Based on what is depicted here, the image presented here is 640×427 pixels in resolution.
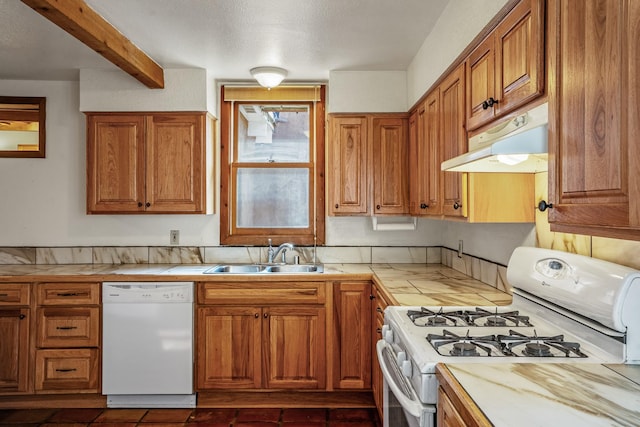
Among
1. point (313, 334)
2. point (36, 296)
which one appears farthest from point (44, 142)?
point (313, 334)

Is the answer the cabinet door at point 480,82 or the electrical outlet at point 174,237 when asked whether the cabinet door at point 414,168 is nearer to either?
the cabinet door at point 480,82

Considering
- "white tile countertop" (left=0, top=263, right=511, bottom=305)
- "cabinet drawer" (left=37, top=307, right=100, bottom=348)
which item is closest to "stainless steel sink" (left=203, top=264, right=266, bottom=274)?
"white tile countertop" (left=0, top=263, right=511, bottom=305)

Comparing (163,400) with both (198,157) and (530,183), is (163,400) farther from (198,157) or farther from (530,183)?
(530,183)

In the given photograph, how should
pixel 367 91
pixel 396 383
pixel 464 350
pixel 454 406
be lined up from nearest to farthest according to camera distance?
pixel 454 406
pixel 464 350
pixel 396 383
pixel 367 91

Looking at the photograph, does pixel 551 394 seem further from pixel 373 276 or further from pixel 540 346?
pixel 373 276

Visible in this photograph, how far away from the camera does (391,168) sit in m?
3.15

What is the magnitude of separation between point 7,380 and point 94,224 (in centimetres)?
123

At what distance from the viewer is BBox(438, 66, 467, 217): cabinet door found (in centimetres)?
198

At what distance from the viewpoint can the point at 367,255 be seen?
3443 millimetres

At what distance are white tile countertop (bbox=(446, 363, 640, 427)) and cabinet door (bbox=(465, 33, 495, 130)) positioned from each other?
0.97 metres

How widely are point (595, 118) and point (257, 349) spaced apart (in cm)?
245

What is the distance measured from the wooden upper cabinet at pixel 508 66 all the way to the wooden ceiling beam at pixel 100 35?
75.7 inches

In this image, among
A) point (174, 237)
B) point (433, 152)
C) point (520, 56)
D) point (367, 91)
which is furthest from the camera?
point (174, 237)

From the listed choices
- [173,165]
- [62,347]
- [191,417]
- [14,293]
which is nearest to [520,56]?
[173,165]
